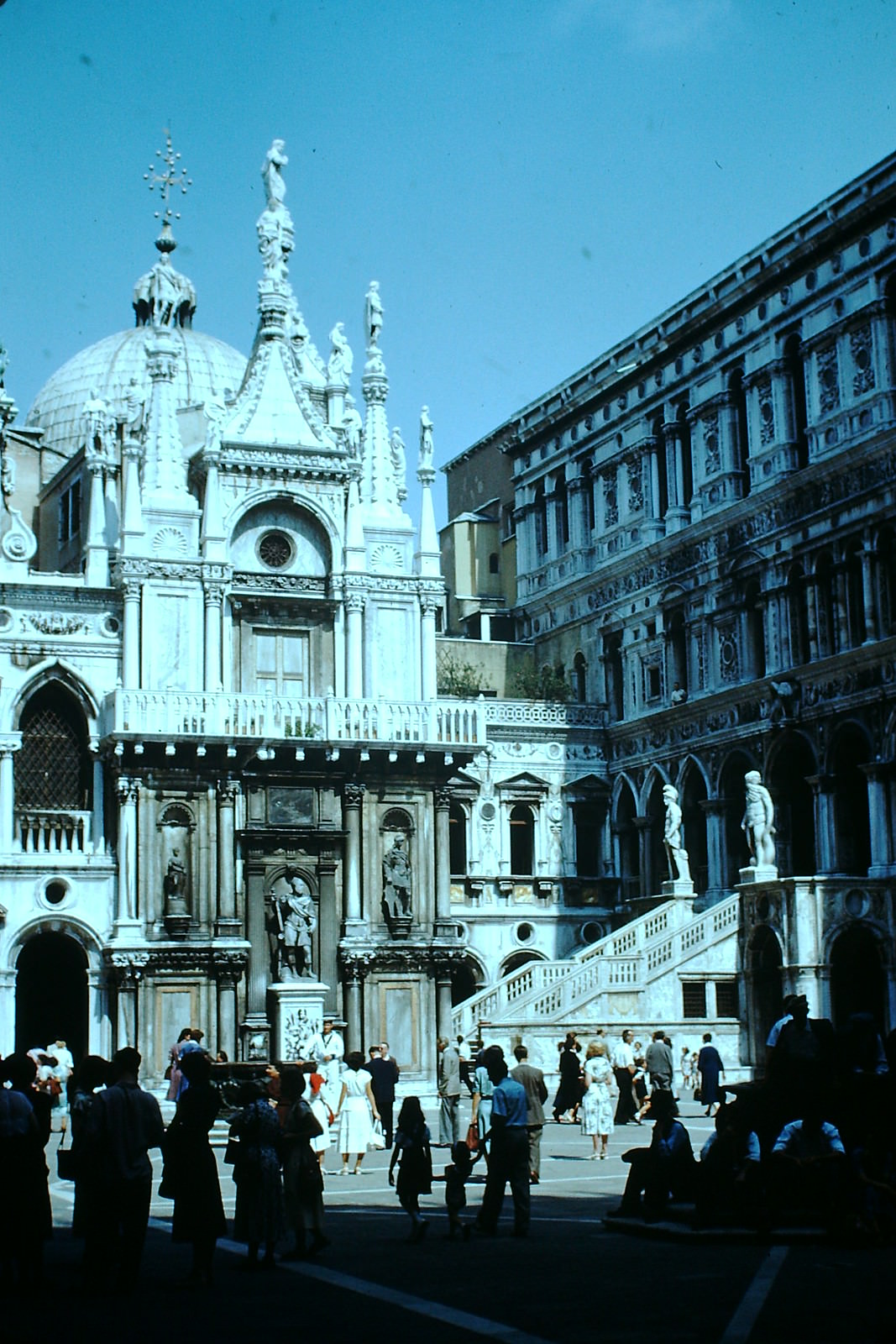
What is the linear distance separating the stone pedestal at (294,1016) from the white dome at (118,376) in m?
19.9

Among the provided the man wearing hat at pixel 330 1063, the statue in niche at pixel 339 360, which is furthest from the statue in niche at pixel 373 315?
the man wearing hat at pixel 330 1063

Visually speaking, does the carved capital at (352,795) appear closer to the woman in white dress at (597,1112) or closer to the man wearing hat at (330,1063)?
Answer: the man wearing hat at (330,1063)

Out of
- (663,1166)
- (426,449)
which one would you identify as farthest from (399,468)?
(663,1166)

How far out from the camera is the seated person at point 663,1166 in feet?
58.0

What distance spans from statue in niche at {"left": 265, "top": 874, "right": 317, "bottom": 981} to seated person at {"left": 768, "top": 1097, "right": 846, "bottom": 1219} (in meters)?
23.7

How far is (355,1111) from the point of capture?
24609 mm

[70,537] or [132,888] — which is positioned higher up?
[70,537]

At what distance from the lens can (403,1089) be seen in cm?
3975

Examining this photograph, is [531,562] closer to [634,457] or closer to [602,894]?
[634,457]

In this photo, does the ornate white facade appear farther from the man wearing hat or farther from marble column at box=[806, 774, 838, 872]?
marble column at box=[806, 774, 838, 872]

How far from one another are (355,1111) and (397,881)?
16.7 meters

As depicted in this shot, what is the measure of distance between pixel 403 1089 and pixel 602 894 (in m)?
9.17

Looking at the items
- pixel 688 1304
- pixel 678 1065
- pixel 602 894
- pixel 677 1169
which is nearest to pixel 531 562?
pixel 602 894

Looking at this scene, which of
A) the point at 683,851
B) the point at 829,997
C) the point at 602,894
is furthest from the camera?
the point at 602,894
